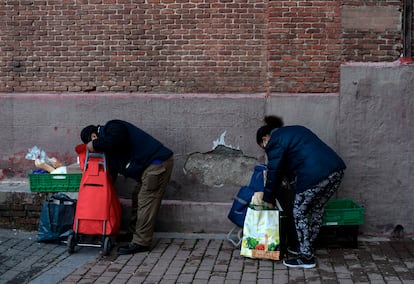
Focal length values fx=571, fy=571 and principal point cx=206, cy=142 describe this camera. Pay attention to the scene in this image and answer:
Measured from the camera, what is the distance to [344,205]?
706cm

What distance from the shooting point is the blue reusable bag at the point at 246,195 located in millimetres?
6695

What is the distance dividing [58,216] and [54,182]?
43 centimetres

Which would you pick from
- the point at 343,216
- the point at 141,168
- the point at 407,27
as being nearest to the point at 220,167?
the point at 141,168

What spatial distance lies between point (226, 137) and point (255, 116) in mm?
465

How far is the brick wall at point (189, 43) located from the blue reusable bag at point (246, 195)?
4.00ft

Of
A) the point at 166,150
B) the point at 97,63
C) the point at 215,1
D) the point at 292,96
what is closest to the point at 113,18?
the point at 97,63

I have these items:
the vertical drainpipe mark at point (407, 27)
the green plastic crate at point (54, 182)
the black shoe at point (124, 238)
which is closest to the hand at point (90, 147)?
the green plastic crate at point (54, 182)

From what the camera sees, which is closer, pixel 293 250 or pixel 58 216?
pixel 293 250

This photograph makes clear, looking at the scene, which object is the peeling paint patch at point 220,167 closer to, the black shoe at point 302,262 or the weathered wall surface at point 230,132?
the weathered wall surface at point 230,132

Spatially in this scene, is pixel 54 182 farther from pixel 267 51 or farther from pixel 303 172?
pixel 267 51

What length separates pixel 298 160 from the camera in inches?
241

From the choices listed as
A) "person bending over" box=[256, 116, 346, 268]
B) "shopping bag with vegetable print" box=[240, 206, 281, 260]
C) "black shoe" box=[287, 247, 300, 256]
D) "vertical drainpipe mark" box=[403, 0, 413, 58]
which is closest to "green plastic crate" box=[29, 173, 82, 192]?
"shopping bag with vegetable print" box=[240, 206, 281, 260]

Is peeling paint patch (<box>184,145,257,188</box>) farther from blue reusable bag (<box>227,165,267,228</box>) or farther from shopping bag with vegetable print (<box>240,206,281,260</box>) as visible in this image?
shopping bag with vegetable print (<box>240,206,281,260</box>)

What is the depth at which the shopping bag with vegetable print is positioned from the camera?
20.6ft
